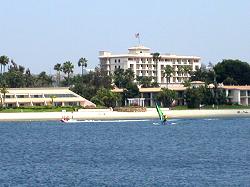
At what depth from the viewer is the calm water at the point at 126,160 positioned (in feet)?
193

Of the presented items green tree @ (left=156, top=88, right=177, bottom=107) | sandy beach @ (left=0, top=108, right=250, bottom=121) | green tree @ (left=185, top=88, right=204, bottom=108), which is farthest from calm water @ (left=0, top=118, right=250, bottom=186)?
green tree @ (left=156, top=88, right=177, bottom=107)

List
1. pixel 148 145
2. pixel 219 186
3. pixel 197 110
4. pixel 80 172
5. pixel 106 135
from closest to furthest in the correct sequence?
pixel 219 186, pixel 80 172, pixel 148 145, pixel 106 135, pixel 197 110

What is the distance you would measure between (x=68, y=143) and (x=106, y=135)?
16443 mm

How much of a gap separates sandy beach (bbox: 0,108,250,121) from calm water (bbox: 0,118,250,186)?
175 ft

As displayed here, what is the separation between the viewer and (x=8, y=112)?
16488cm

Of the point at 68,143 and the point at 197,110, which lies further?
the point at 197,110

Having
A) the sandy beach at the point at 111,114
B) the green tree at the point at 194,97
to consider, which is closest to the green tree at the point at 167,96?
the green tree at the point at 194,97

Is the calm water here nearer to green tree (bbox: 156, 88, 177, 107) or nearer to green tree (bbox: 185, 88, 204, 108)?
green tree (bbox: 185, 88, 204, 108)

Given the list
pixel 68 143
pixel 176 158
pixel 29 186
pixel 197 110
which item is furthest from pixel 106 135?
pixel 197 110

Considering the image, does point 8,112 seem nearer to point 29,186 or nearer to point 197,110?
point 197,110

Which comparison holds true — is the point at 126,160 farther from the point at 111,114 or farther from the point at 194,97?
the point at 194,97

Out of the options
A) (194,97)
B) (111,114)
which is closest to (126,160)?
(111,114)

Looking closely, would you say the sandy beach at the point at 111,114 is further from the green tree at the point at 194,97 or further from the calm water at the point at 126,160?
the calm water at the point at 126,160

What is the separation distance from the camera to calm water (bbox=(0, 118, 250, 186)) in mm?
58969
